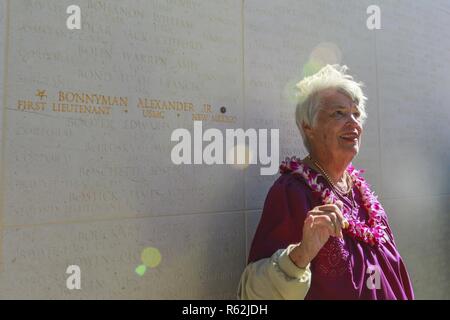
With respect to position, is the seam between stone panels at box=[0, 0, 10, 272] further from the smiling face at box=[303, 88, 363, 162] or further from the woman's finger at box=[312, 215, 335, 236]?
the smiling face at box=[303, 88, 363, 162]

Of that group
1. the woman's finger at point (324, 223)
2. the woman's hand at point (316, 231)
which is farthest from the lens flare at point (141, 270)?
the woman's finger at point (324, 223)

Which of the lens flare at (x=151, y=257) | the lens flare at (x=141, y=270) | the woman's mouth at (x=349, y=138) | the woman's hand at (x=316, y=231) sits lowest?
the lens flare at (x=141, y=270)

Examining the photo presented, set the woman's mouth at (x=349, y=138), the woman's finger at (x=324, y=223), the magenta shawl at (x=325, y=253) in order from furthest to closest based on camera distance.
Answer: the woman's mouth at (x=349, y=138)
the magenta shawl at (x=325, y=253)
the woman's finger at (x=324, y=223)

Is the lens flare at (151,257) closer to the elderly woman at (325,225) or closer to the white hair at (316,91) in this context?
the elderly woman at (325,225)

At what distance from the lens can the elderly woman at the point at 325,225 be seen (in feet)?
4.76

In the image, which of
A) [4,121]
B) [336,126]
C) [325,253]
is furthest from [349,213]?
[4,121]

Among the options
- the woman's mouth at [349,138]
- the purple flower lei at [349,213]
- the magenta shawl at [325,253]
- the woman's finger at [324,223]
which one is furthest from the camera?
the woman's mouth at [349,138]

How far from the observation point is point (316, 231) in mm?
1396

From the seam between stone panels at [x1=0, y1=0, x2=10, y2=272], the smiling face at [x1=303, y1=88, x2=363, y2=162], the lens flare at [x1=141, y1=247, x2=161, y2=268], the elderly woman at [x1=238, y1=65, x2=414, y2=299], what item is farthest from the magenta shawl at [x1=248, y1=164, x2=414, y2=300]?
the seam between stone panels at [x1=0, y1=0, x2=10, y2=272]

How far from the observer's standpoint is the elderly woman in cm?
145
